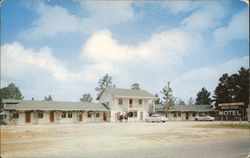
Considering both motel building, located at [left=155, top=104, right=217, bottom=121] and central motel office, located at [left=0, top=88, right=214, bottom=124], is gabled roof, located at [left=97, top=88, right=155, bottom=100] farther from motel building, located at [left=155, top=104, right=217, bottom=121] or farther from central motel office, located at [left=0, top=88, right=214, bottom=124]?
motel building, located at [left=155, top=104, right=217, bottom=121]

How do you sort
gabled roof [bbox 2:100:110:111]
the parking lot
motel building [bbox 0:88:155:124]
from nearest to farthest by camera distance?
the parking lot, gabled roof [bbox 2:100:110:111], motel building [bbox 0:88:155:124]

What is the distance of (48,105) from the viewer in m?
39.8

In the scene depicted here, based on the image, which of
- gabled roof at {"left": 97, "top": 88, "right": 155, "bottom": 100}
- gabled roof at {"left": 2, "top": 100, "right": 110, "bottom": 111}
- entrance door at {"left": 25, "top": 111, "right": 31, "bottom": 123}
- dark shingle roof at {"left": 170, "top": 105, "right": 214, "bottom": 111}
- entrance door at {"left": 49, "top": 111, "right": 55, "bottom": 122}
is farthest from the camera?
dark shingle roof at {"left": 170, "top": 105, "right": 214, "bottom": 111}

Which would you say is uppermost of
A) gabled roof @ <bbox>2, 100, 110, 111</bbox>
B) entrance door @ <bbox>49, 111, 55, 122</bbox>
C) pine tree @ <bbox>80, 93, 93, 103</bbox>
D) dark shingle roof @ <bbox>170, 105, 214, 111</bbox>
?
pine tree @ <bbox>80, 93, 93, 103</bbox>

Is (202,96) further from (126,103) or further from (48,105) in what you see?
(48,105)

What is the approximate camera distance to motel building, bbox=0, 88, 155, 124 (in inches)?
1441

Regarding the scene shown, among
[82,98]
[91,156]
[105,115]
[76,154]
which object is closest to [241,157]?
[91,156]

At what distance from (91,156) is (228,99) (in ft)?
167

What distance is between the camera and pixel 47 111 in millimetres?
39094

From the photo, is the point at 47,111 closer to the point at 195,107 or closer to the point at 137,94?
the point at 137,94

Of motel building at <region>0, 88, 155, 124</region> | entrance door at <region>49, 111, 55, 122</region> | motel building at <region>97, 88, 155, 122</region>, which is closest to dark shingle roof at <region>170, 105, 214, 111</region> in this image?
motel building at <region>0, 88, 155, 124</region>

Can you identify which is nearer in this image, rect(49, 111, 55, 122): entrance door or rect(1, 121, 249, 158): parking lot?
rect(1, 121, 249, 158): parking lot

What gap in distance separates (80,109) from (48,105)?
5243mm

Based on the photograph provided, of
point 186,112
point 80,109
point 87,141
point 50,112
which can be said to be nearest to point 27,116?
point 50,112
